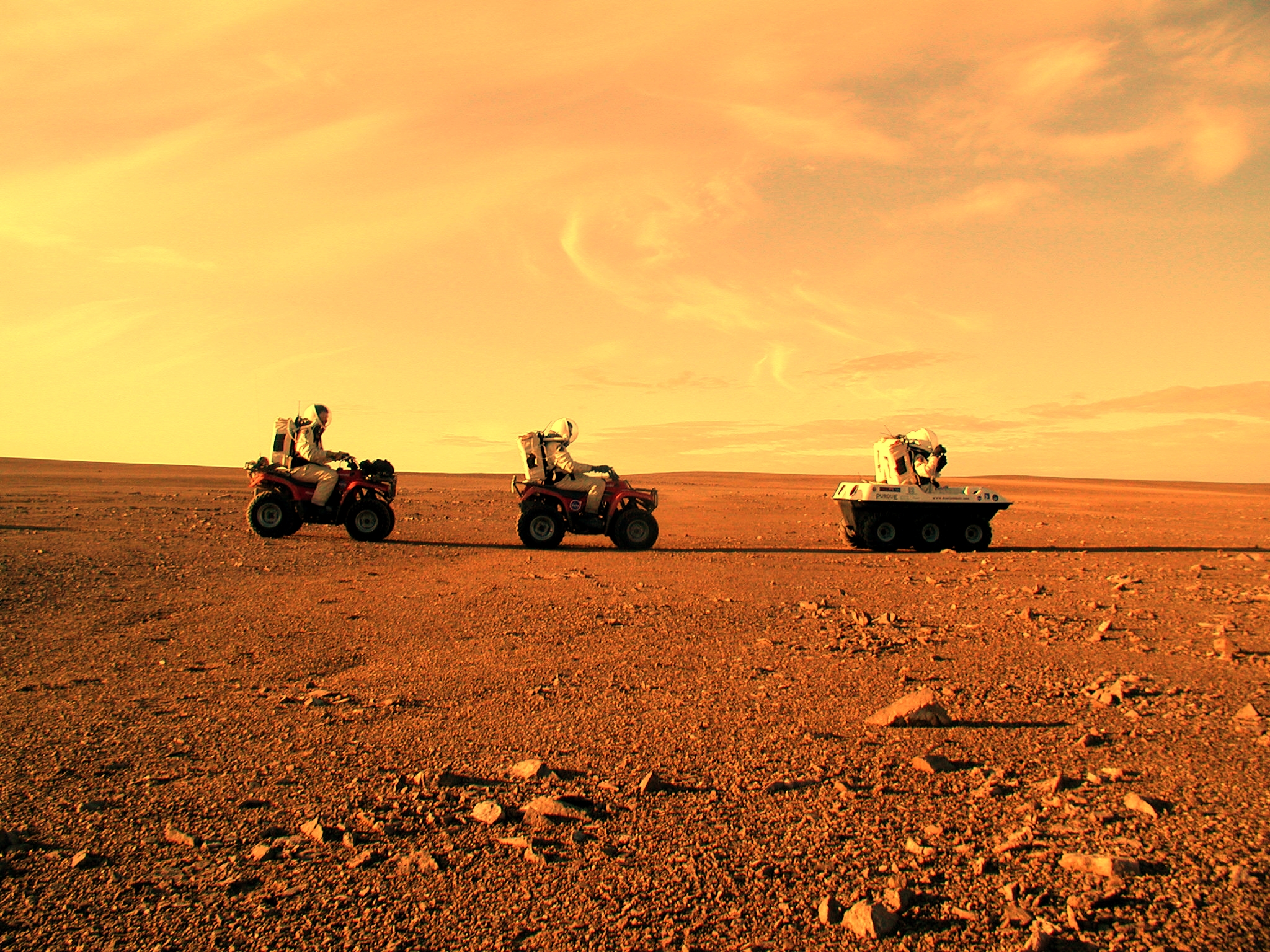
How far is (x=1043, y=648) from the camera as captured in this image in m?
8.92

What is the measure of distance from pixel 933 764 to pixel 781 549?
1426 centimetres

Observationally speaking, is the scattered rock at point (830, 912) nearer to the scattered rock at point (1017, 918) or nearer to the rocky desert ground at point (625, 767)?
the rocky desert ground at point (625, 767)

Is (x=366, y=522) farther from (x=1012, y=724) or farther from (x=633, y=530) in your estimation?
(x=1012, y=724)

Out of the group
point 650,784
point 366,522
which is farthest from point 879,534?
point 650,784

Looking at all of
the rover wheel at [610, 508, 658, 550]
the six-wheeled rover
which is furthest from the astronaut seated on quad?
the rover wheel at [610, 508, 658, 550]

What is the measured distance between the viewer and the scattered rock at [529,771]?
5188 millimetres

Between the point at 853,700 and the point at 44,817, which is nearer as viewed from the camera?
the point at 44,817

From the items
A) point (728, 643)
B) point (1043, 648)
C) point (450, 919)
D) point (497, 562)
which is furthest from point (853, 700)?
point (497, 562)

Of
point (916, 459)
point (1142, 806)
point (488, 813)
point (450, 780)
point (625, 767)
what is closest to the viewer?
point (488, 813)

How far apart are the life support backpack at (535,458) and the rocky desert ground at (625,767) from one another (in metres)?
5.91

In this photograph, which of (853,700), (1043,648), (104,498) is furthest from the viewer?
(104,498)

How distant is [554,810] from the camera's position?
463 cm

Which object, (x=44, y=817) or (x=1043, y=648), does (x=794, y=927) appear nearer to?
(x=44, y=817)

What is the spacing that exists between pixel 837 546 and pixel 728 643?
39.9ft
